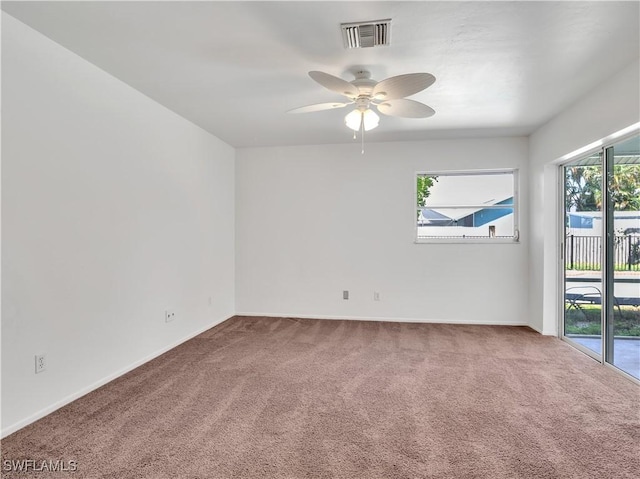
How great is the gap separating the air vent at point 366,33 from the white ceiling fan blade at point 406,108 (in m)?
0.47

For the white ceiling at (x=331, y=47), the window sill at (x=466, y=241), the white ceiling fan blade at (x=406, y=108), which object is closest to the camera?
the white ceiling at (x=331, y=47)

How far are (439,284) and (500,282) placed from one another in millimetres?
800

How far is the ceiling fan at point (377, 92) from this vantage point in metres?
2.22

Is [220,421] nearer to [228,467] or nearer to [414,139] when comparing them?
[228,467]

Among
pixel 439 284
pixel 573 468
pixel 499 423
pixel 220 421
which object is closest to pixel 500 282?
pixel 439 284

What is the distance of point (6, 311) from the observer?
2076 mm

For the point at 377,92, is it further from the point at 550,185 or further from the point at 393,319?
the point at 393,319

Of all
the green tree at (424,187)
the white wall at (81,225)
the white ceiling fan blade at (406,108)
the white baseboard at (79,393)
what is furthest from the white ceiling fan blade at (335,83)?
the white baseboard at (79,393)

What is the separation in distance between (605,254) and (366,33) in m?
2.93

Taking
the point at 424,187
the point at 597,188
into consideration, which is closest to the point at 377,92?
the point at 597,188

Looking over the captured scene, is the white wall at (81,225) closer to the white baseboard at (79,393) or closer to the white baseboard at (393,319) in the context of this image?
the white baseboard at (79,393)

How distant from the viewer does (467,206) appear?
191 inches

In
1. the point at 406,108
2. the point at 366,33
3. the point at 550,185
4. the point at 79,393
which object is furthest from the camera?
the point at 550,185

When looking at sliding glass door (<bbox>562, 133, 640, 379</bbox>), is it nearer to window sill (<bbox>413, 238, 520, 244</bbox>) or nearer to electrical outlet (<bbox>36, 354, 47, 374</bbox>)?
window sill (<bbox>413, 238, 520, 244</bbox>)
